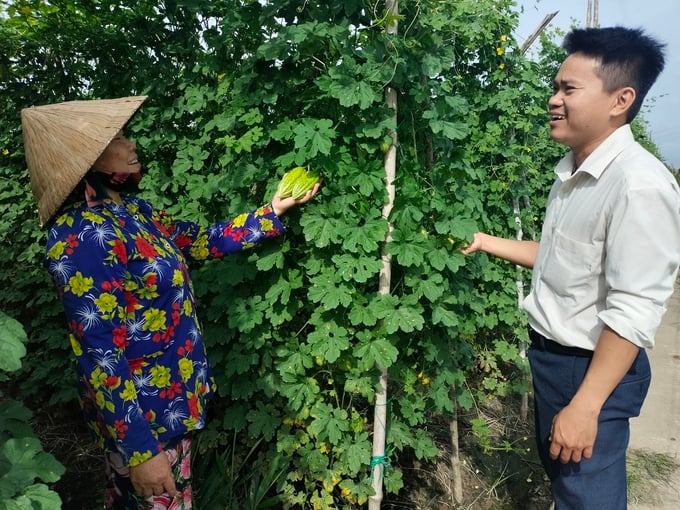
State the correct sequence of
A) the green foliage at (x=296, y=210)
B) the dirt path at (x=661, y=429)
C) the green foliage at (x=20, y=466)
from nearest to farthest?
the green foliage at (x=20, y=466)
the green foliage at (x=296, y=210)
the dirt path at (x=661, y=429)

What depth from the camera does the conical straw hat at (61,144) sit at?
160 cm

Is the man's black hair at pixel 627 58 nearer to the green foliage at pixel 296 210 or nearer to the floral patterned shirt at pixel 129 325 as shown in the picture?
the green foliage at pixel 296 210

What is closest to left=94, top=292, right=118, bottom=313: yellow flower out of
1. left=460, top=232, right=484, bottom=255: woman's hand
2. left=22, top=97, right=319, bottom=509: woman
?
left=22, top=97, right=319, bottom=509: woman

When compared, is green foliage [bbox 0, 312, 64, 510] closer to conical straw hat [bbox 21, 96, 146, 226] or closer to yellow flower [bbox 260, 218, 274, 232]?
conical straw hat [bbox 21, 96, 146, 226]

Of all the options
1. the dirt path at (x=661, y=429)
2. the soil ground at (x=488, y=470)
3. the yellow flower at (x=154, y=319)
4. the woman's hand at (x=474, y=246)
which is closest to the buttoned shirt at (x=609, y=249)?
the woman's hand at (x=474, y=246)

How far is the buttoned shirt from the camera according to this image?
1375 mm

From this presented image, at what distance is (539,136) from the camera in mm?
4621

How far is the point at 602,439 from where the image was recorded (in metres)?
1.63

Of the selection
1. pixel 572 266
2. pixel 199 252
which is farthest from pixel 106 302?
pixel 572 266

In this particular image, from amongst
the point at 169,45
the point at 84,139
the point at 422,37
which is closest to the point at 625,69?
the point at 422,37

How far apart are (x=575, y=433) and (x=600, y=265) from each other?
1.68 ft

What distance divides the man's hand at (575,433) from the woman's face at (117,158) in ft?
5.40

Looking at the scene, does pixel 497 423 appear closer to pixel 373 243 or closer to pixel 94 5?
pixel 373 243

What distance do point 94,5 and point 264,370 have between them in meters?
2.52
